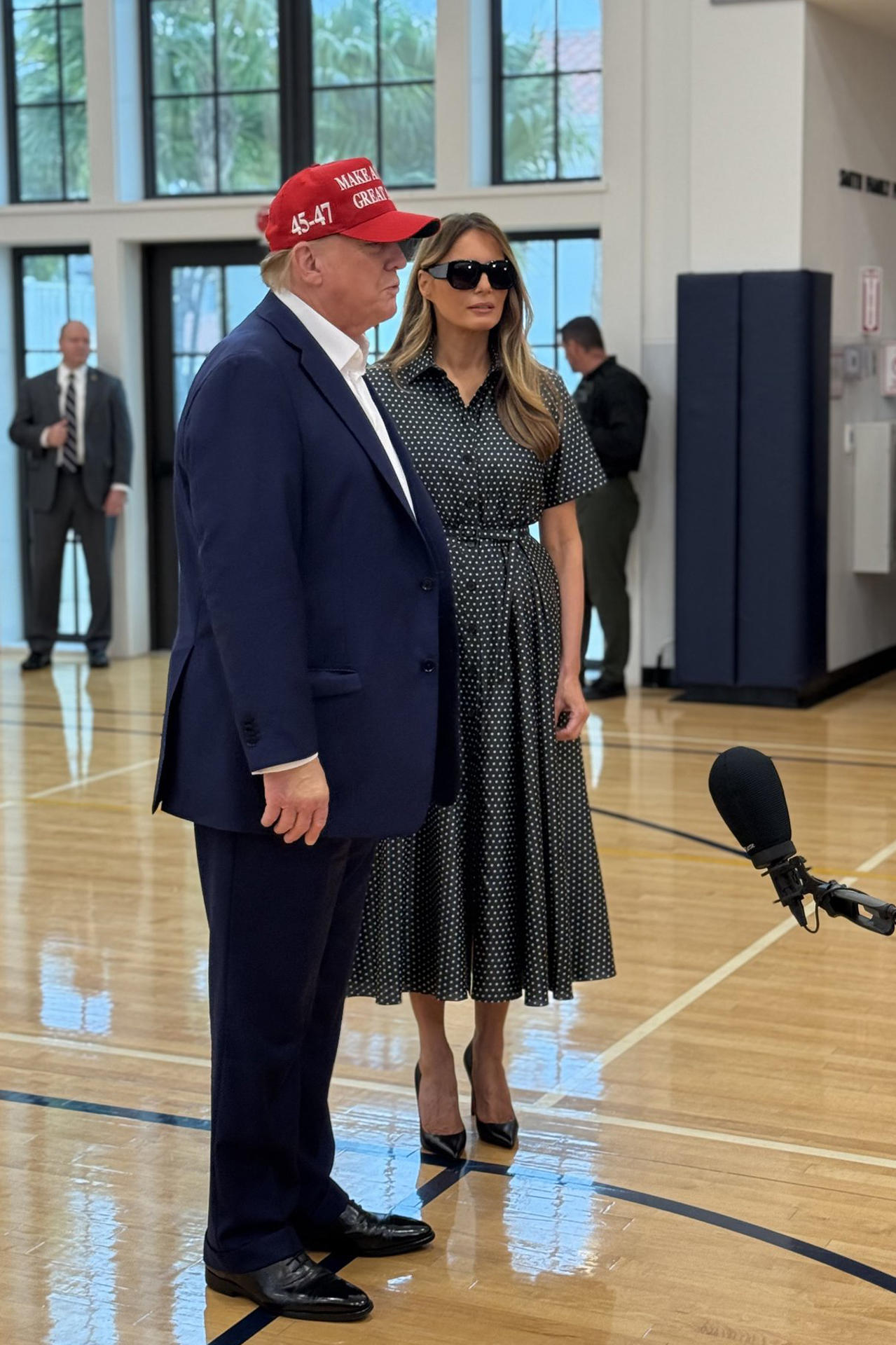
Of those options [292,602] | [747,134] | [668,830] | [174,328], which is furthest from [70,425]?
[292,602]

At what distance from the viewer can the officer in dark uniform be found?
8188mm

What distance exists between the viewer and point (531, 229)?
29.5 ft

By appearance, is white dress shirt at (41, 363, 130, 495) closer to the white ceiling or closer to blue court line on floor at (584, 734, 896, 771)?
blue court line on floor at (584, 734, 896, 771)

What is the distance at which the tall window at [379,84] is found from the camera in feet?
30.5

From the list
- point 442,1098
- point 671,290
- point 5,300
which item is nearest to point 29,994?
point 442,1098

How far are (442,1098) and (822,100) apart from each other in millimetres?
5970

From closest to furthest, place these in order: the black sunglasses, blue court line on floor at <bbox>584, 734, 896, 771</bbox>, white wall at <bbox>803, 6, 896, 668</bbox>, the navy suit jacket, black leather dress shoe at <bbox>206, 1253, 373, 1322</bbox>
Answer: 1. the navy suit jacket
2. black leather dress shoe at <bbox>206, 1253, 373, 1322</bbox>
3. the black sunglasses
4. blue court line on floor at <bbox>584, 734, 896, 771</bbox>
5. white wall at <bbox>803, 6, 896, 668</bbox>

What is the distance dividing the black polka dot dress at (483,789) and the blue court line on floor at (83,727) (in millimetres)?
4520

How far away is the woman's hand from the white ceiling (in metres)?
5.48

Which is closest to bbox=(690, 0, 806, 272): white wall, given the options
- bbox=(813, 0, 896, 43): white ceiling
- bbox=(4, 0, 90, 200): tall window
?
bbox=(813, 0, 896, 43): white ceiling

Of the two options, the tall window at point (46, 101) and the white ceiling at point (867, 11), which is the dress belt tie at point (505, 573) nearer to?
the white ceiling at point (867, 11)

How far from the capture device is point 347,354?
8.36ft

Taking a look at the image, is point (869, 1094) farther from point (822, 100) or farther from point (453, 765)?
point (822, 100)

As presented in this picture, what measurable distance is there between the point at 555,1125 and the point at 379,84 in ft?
23.5
